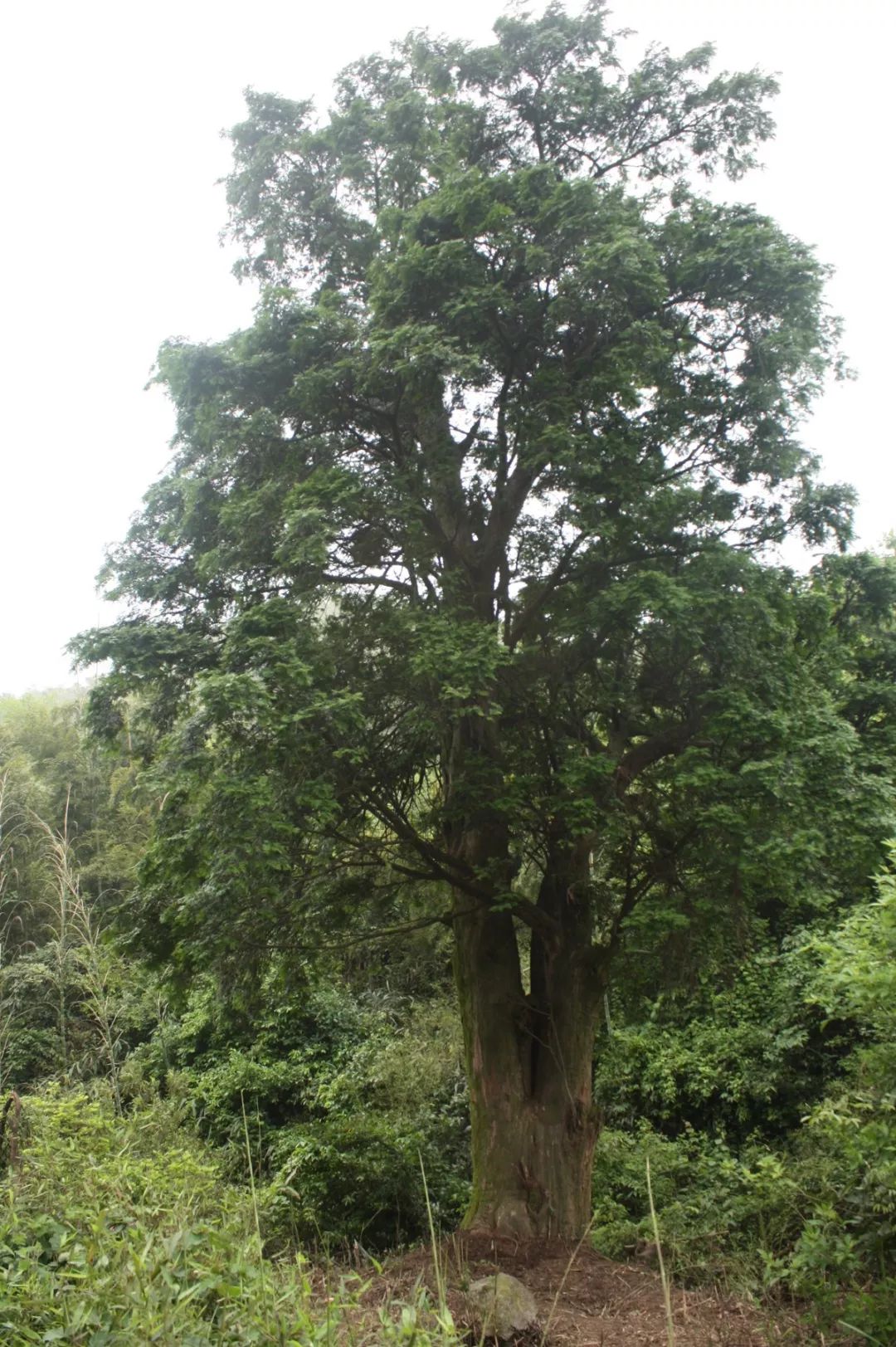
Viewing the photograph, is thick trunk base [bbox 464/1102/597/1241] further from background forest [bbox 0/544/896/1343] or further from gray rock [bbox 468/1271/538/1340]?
gray rock [bbox 468/1271/538/1340]

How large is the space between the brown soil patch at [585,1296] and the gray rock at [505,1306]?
78mm

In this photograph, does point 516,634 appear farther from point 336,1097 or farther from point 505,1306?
point 336,1097

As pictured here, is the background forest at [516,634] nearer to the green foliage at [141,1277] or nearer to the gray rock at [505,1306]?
the green foliage at [141,1277]

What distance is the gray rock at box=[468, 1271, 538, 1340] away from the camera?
4.77 metres

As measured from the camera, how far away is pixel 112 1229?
126 inches

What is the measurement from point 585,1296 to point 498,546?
205 inches

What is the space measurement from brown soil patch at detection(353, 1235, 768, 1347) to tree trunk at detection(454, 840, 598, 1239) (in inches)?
11.5

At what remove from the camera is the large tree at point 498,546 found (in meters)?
5.94

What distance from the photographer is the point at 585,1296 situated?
228 inches

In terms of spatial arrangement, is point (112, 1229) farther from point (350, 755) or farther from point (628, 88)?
point (628, 88)

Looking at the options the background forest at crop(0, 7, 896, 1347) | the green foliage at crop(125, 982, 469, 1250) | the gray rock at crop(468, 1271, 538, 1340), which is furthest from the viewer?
the green foliage at crop(125, 982, 469, 1250)

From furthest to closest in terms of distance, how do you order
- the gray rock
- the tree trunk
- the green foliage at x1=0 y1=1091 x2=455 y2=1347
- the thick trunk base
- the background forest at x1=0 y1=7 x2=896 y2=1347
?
1. the tree trunk
2. the thick trunk base
3. the background forest at x1=0 y1=7 x2=896 y2=1347
4. the gray rock
5. the green foliage at x1=0 y1=1091 x2=455 y2=1347

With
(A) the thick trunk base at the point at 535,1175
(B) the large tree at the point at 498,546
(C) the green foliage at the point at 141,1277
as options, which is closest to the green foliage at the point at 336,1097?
(A) the thick trunk base at the point at 535,1175

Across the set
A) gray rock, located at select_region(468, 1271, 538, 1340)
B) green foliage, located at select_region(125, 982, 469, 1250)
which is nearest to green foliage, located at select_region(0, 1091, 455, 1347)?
gray rock, located at select_region(468, 1271, 538, 1340)
